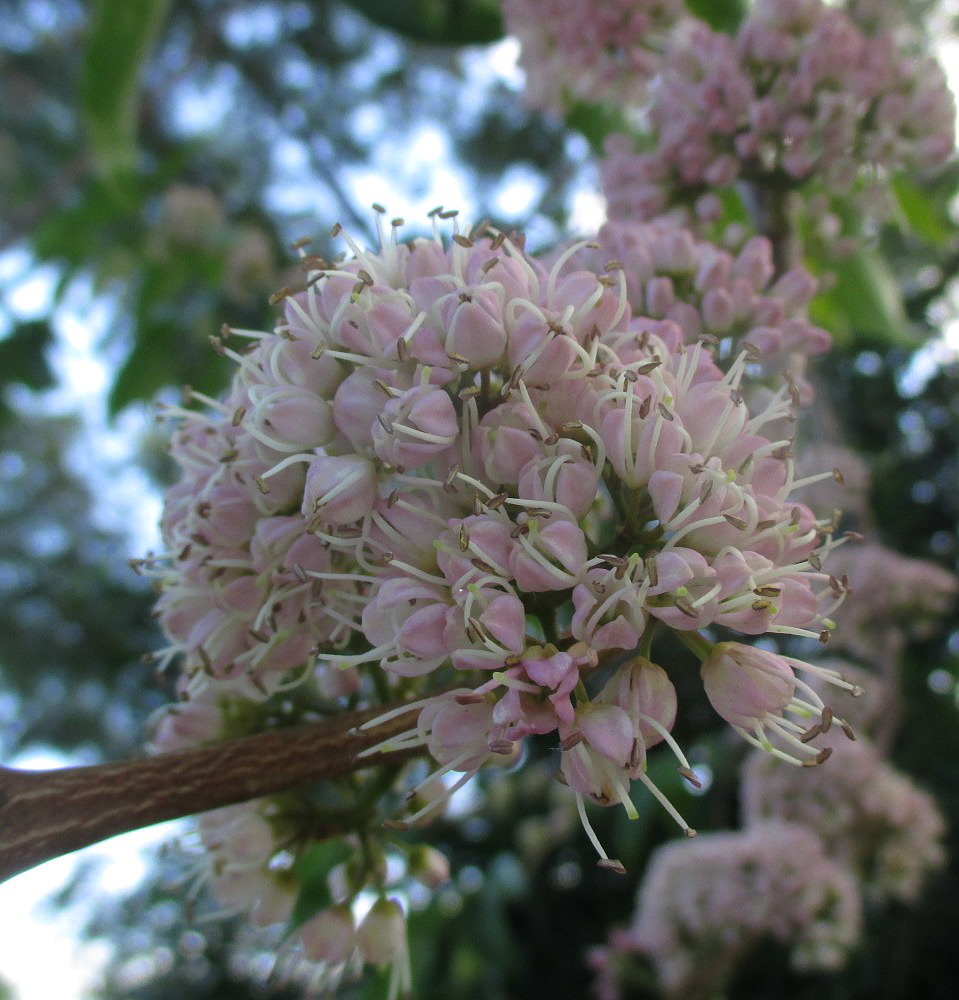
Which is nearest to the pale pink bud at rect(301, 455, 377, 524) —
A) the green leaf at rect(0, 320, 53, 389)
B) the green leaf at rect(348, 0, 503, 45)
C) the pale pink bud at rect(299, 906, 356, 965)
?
the pale pink bud at rect(299, 906, 356, 965)

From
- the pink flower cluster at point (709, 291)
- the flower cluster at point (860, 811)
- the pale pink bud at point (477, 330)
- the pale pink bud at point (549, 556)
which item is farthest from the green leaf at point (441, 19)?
the flower cluster at point (860, 811)

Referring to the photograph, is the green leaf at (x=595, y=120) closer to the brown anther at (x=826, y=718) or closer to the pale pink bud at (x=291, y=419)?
the pale pink bud at (x=291, y=419)

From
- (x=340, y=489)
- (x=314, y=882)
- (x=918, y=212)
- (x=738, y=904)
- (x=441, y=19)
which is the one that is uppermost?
(x=441, y=19)

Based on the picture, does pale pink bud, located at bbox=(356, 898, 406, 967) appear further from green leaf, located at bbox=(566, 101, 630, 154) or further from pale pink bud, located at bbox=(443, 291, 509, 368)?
green leaf, located at bbox=(566, 101, 630, 154)

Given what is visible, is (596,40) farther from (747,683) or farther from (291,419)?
(747,683)

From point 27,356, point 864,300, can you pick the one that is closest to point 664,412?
point 864,300
